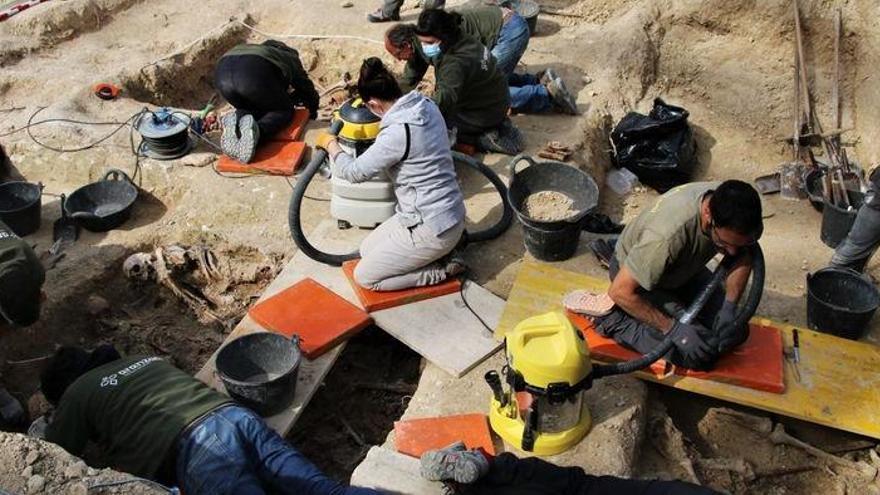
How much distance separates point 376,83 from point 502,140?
90.5 inches

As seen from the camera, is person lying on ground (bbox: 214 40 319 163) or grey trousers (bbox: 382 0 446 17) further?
grey trousers (bbox: 382 0 446 17)

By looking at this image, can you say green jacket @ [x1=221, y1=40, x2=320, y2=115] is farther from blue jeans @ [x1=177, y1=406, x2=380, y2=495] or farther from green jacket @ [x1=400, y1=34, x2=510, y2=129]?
blue jeans @ [x1=177, y1=406, x2=380, y2=495]

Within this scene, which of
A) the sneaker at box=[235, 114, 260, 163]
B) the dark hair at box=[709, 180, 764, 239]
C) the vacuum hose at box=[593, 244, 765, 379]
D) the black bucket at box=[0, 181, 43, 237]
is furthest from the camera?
the sneaker at box=[235, 114, 260, 163]

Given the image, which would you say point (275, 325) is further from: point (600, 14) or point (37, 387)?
point (600, 14)

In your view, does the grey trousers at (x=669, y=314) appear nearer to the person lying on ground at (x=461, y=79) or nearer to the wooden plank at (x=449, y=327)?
the wooden plank at (x=449, y=327)

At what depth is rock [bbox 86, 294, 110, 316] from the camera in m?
5.99

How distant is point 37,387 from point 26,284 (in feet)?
3.81

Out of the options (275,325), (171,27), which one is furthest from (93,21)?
(275,325)

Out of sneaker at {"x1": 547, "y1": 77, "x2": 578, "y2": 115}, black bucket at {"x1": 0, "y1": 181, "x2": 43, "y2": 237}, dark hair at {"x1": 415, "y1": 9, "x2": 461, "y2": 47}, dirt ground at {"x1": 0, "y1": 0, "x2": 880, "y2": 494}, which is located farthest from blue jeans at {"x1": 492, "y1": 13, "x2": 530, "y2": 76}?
black bucket at {"x1": 0, "y1": 181, "x2": 43, "y2": 237}

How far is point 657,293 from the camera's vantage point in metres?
4.81

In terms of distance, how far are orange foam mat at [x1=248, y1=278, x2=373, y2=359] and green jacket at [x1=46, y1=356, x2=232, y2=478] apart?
2.91 ft

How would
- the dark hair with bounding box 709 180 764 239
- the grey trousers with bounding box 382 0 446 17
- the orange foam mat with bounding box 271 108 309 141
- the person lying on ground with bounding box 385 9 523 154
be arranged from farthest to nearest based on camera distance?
the grey trousers with bounding box 382 0 446 17 → the orange foam mat with bounding box 271 108 309 141 → the person lying on ground with bounding box 385 9 523 154 → the dark hair with bounding box 709 180 764 239

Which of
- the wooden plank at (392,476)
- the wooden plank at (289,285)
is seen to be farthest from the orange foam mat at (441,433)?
the wooden plank at (289,285)

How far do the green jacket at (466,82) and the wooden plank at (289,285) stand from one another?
142 centimetres
